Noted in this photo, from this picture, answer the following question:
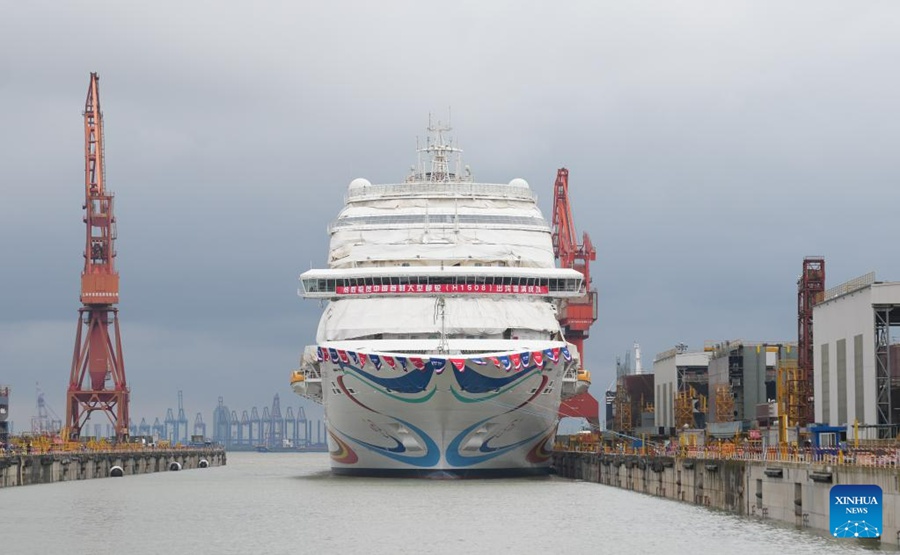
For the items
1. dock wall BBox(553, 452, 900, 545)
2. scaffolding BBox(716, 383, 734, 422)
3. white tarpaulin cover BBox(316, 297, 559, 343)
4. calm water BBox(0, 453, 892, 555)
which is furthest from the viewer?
scaffolding BBox(716, 383, 734, 422)

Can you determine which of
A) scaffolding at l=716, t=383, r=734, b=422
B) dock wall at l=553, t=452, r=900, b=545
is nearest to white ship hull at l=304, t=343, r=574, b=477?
dock wall at l=553, t=452, r=900, b=545

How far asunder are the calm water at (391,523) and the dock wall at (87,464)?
966 cm

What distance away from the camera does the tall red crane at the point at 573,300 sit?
415 ft

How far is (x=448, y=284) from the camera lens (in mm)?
81000

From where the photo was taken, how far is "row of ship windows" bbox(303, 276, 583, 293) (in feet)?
265

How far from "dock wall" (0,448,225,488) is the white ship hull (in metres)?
22.7

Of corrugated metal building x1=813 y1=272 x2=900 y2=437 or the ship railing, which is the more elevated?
the ship railing

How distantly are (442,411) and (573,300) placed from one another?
55939 millimetres

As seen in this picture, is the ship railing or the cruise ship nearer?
the cruise ship

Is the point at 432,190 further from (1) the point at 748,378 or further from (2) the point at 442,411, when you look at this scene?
(1) the point at 748,378

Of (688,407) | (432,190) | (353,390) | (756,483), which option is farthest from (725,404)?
(756,483)

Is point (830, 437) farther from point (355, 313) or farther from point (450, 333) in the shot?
point (355, 313)

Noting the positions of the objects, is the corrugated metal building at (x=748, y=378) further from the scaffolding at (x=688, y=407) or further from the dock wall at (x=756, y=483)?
the dock wall at (x=756, y=483)

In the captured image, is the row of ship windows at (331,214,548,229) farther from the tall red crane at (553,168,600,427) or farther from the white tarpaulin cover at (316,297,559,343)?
the tall red crane at (553,168,600,427)
